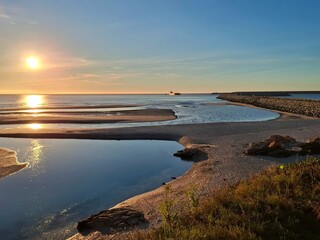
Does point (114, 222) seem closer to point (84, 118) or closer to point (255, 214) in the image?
point (255, 214)

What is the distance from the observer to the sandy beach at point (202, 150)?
40.8 ft

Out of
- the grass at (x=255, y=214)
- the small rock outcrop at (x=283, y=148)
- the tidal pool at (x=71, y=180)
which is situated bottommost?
the tidal pool at (x=71, y=180)

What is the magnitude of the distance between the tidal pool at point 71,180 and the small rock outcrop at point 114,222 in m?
0.51

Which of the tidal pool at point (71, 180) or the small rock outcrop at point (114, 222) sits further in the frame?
the tidal pool at point (71, 180)

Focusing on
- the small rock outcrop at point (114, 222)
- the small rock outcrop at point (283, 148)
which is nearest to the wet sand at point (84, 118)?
the small rock outcrop at point (283, 148)

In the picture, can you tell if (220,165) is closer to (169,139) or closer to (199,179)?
(199,179)

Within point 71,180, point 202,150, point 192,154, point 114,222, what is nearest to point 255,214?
point 114,222

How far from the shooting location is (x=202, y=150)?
69.8ft

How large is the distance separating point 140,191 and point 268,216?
7514mm

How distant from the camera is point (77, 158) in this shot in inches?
849

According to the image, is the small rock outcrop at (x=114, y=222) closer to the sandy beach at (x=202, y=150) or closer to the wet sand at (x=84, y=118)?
the sandy beach at (x=202, y=150)

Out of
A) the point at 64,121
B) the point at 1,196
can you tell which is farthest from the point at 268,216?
the point at 64,121

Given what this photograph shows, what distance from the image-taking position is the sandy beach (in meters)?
12.4

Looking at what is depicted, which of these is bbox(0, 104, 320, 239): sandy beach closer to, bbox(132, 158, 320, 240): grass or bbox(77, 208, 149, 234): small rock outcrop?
bbox(77, 208, 149, 234): small rock outcrop
